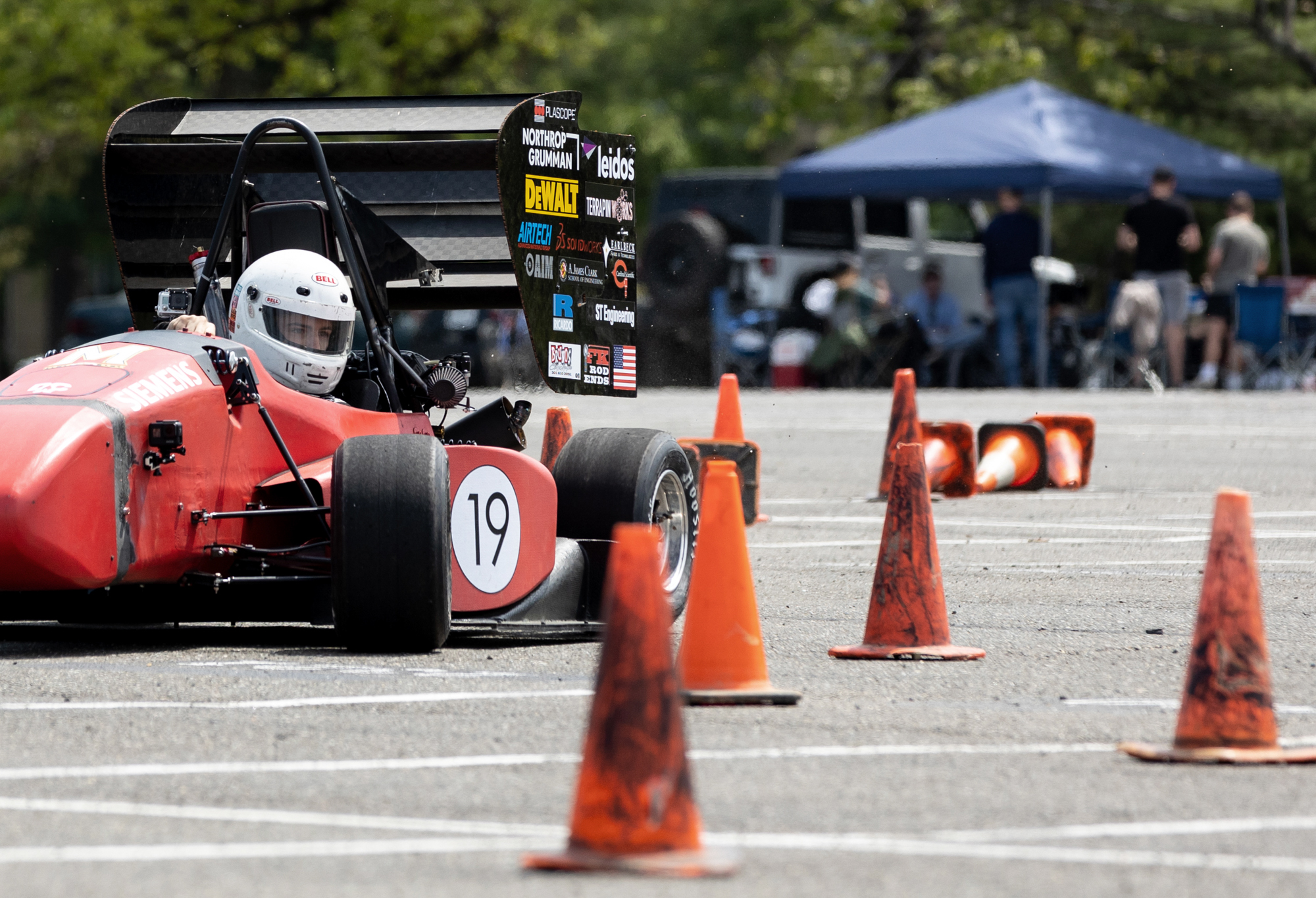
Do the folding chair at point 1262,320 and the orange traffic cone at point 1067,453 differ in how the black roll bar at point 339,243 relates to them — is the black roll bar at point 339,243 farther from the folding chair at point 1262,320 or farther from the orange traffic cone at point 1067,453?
the folding chair at point 1262,320

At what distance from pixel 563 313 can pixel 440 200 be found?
1.15 meters

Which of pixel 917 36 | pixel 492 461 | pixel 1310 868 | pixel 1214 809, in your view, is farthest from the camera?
pixel 917 36

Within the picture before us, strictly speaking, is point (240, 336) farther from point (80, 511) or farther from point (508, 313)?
point (508, 313)

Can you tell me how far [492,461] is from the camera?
7746mm

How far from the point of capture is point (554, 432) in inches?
457

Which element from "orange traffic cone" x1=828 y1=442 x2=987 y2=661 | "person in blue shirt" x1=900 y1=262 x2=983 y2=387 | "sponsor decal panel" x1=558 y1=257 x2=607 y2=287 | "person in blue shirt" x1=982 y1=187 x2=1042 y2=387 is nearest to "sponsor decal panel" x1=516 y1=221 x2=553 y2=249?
"sponsor decal panel" x1=558 y1=257 x2=607 y2=287

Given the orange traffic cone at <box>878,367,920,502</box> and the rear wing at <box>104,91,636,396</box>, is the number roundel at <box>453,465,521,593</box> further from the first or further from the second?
the orange traffic cone at <box>878,367,920,502</box>

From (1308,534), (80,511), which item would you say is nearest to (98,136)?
(1308,534)

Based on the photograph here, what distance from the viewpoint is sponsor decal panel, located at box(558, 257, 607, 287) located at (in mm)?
8984

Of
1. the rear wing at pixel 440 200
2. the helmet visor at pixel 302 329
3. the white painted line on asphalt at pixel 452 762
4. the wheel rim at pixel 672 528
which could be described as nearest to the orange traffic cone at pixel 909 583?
the wheel rim at pixel 672 528

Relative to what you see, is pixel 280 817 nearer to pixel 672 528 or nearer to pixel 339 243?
pixel 672 528

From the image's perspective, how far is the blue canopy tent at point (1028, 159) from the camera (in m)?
23.9

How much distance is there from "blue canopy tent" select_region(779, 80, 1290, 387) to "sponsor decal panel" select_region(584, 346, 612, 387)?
15.2m

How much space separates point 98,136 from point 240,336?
27.9m
